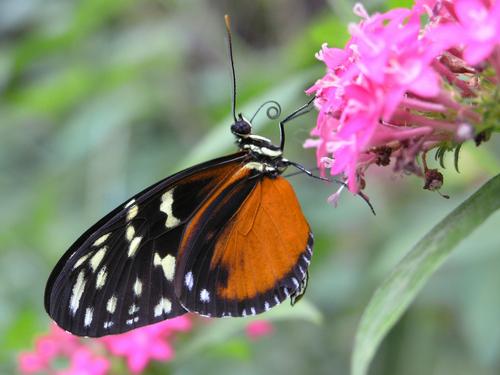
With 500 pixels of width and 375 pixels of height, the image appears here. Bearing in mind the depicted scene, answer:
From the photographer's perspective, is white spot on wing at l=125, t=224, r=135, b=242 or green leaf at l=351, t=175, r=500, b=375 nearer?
green leaf at l=351, t=175, r=500, b=375

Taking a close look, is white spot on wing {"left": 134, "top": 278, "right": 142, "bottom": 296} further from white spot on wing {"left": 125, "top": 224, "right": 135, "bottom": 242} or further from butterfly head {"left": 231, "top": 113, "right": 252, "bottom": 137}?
butterfly head {"left": 231, "top": 113, "right": 252, "bottom": 137}

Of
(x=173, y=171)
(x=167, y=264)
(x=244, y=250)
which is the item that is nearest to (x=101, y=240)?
(x=167, y=264)

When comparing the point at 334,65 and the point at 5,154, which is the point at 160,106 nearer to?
the point at 5,154

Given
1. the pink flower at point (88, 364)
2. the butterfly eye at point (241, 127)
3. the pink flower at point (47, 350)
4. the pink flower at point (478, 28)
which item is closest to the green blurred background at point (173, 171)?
the pink flower at point (47, 350)

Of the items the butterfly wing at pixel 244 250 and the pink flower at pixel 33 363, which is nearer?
the butterfly wing at pixel 244 250

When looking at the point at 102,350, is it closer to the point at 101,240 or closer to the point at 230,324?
the point at 230,324

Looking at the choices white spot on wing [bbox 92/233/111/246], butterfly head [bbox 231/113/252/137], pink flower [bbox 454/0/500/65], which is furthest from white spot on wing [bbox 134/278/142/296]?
pink flower [bbox 454/0/500/65]

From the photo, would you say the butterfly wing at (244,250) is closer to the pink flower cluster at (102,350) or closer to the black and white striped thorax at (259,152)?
the black and white striped thorax at (259,152)
